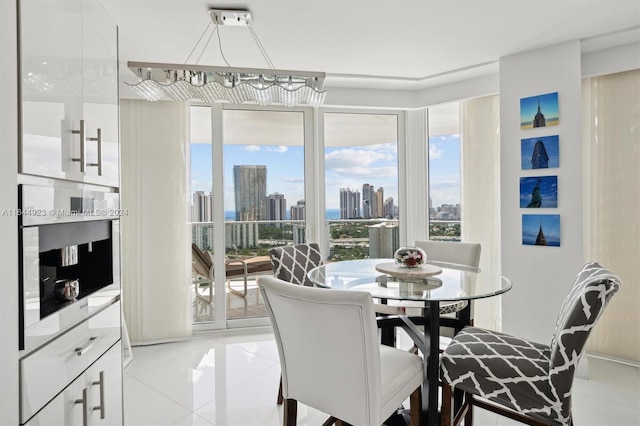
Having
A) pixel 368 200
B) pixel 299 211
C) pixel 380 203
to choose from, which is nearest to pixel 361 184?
pixel 368 200

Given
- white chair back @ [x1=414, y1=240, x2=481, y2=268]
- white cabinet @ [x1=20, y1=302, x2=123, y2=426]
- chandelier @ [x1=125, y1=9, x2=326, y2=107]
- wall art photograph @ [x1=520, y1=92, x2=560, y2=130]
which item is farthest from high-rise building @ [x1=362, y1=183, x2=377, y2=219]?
white cabinet @ [x1=20, y1=302, x2=123, y2=426]

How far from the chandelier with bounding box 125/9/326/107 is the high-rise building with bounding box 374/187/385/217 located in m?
2.05

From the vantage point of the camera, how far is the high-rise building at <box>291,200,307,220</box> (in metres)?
3.91

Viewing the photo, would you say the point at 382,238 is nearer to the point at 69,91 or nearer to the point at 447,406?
the point at 447,406

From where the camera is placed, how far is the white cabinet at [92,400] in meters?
1.29

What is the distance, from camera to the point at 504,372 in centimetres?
163

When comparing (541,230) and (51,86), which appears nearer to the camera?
(51,86)

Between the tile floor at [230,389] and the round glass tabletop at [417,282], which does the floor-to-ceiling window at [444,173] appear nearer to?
the round glass tabletop at [417,282]

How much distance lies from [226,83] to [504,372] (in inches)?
75.3

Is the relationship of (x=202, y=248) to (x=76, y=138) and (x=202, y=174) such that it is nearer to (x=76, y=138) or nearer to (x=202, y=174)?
(x=202, y=174)

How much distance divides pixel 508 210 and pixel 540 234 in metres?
0.31

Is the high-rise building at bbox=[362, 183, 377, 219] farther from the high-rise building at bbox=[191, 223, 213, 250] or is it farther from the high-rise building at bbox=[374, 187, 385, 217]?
the high-rise building at bbox=[191, 223, 213, 250]

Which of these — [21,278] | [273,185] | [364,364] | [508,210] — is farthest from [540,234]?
[21,278]
